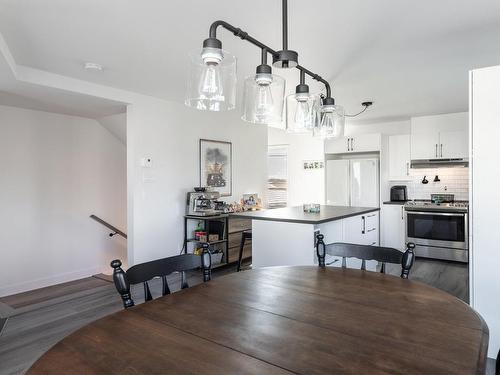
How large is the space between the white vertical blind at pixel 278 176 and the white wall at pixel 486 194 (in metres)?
5.30

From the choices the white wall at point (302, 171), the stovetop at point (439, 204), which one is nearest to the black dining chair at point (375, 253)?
the stovetop at point (439, 204)

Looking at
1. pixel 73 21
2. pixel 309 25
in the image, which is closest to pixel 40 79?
pixel 73 21

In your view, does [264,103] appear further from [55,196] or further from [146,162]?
[55,196]

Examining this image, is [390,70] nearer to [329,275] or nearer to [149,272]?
[329,275]

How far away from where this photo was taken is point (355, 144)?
5.99 m

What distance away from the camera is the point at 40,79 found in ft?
10.3

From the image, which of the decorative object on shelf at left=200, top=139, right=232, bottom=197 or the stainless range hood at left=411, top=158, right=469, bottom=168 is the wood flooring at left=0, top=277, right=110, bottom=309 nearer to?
the decorative object on shelf at left=200, top=139, right=232, bottom=197

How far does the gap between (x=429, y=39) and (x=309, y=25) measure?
0.97 m

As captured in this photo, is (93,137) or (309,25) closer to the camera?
(309,25)

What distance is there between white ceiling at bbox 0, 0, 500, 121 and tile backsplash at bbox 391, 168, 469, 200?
239 cm

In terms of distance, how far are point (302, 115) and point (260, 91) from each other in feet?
1.70

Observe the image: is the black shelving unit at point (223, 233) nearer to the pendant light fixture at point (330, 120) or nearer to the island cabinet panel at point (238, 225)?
the island cabinet panel at point (238, 225)

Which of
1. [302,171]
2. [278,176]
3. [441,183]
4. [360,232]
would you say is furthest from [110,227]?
[441,183]

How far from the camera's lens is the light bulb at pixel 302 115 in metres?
2.12
